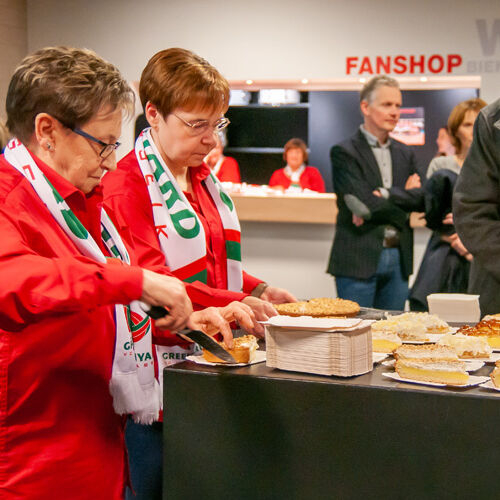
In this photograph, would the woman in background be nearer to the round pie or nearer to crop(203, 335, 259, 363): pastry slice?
the round pie

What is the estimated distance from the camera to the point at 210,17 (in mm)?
6809

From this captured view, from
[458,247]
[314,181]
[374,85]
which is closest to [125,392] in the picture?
[458,247]

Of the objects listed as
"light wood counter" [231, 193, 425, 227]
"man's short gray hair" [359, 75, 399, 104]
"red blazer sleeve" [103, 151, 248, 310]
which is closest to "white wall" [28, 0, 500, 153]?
"light wood counter" [231, 193, 425, 227]

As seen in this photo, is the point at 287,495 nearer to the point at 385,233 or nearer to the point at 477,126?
the point at 477,126

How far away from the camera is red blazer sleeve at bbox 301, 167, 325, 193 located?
6.52m

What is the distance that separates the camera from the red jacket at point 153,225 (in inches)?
77.6

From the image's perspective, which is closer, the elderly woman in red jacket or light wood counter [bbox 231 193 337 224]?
the elderly woman in red jacket

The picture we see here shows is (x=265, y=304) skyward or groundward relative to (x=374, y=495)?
skyward

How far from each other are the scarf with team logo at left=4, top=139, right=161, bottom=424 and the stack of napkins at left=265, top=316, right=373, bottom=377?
1.01 feet

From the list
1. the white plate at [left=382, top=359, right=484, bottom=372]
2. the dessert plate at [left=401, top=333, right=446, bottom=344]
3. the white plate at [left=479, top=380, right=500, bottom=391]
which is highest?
the white plate at [left=479, top=380, right=500, bottom=391]

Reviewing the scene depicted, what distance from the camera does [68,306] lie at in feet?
4.35

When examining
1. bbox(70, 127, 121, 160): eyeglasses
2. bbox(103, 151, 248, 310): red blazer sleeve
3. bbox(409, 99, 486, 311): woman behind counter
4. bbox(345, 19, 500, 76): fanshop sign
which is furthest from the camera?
bbox(345, 19, 500, 76): fanshop sign

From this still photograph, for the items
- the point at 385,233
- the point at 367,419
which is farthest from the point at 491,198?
the point at 385,233

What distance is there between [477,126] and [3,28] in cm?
562
